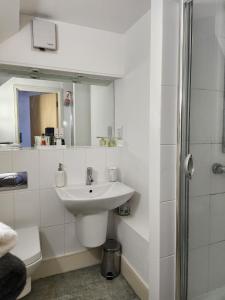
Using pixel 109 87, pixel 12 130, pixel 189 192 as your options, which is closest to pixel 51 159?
pixel 12 130

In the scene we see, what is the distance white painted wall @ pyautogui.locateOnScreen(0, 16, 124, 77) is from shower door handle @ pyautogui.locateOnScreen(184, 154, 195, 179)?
45.5 inches

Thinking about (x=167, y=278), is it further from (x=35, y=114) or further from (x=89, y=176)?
(x=35, y=114)

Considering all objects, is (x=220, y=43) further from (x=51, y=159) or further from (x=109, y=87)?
(x=51, y=159)

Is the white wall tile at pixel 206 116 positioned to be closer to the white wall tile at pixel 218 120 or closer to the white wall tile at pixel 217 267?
the white wall tile at pixel 218 120

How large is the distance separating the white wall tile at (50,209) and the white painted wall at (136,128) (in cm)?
54

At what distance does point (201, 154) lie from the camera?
124 centimetres

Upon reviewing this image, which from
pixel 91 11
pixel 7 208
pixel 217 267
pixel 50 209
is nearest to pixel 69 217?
pixel 50 209

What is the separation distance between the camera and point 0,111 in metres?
1.71

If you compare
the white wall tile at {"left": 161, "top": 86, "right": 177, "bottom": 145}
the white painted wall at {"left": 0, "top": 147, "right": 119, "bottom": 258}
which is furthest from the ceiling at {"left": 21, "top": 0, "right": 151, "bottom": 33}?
the white painted wall at {"left": 0, "top": 147, "right": 119, "bottom": 258}

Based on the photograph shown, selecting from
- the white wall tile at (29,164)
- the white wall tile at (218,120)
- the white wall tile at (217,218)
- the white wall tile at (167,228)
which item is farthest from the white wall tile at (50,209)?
the white wall tile at (218,120)

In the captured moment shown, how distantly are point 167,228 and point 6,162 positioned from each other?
126 centimetres

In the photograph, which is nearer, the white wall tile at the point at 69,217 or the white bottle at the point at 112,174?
the white wall tile at the point at 69,217

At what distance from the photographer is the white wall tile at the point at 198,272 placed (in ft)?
4.13

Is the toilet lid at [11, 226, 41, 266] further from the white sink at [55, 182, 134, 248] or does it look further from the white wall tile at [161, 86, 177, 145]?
the white wall tile at [161, 86, 177, 145]
